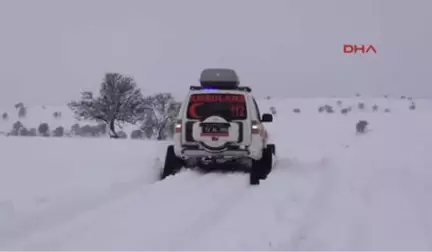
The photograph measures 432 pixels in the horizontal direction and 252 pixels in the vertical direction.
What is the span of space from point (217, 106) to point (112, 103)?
74.9 ft

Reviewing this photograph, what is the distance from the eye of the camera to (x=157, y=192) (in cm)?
943

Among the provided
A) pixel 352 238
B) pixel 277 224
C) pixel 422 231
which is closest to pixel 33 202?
pixel 277 224

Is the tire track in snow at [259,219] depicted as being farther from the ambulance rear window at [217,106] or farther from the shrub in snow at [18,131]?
the shrub in snow at [18,131]

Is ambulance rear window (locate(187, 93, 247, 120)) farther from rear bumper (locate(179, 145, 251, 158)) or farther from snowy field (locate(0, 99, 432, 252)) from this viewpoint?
snowy field (locate(0, 99, 432, 252))

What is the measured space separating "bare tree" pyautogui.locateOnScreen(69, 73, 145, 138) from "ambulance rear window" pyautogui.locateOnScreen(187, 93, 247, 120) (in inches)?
865

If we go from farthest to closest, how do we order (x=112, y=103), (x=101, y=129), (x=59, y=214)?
1. (x=101, y=129)
2. (x=112, y=103)
3. (x=59, y=214)

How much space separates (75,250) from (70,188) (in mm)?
3733

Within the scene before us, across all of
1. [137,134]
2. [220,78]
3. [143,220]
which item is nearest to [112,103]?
[137,134]

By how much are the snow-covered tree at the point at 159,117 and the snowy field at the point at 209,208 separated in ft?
71.3

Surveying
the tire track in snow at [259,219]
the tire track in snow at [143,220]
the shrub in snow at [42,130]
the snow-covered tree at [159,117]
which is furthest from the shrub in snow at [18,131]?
the tire track in snow at [259,219]

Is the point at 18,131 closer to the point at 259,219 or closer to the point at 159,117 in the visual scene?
the point at 159,117

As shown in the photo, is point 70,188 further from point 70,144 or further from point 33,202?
point 70,144

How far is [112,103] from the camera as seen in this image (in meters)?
33.9

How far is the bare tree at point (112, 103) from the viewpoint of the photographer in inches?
1334
